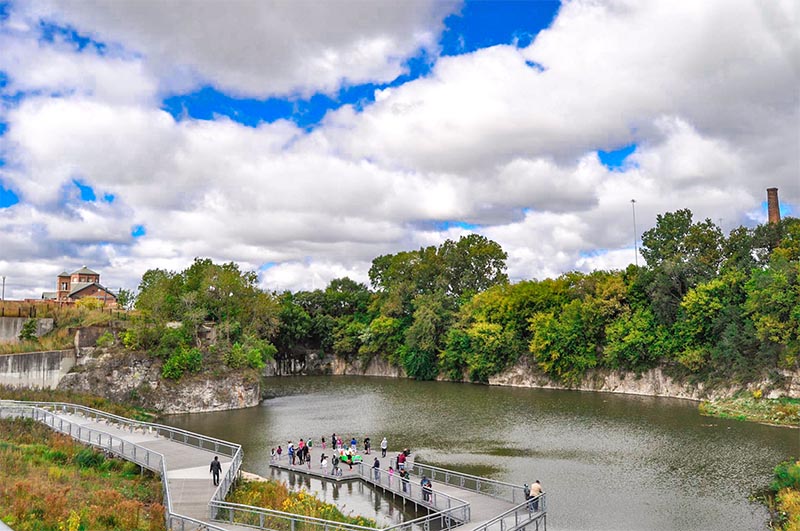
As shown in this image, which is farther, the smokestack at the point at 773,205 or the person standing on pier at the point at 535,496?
the smokestack at the point at 773,205

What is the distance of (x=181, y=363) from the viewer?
63406mm

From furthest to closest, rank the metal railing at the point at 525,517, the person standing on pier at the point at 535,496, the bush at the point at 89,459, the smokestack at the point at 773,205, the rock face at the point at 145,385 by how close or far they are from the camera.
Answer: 1. the smokestack at the point at 773,205
2. the rock face at the point at 145,385
3. the bush at the point at 89,459
4. the person standing on pier at the point at 535,496
5. the metal railing at the point at 525,517

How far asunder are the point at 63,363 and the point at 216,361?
599 inches

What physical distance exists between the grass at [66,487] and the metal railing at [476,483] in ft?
47.9

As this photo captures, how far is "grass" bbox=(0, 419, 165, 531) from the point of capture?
20062mm

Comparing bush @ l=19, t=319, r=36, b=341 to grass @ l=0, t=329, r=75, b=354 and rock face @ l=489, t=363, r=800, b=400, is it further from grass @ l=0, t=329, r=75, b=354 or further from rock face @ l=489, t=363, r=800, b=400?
rock face @ l=489, t=363, r=800, b=400

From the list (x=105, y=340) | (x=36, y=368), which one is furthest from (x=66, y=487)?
(x=105, y=340)

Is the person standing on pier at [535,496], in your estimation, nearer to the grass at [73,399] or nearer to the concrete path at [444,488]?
the concrete path at [444,488]

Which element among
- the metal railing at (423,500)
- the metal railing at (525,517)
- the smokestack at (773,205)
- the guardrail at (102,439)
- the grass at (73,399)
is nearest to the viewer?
the metal railing at (525,517)

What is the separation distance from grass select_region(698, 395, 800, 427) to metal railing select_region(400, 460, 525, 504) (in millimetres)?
30689

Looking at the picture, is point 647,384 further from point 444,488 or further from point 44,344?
point 44,344

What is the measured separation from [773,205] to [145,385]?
8364 centimetres

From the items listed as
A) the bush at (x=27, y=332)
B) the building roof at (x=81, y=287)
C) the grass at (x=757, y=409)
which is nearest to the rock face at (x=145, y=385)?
the bush at (x=27, y=332)

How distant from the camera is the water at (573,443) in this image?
94.4ft
